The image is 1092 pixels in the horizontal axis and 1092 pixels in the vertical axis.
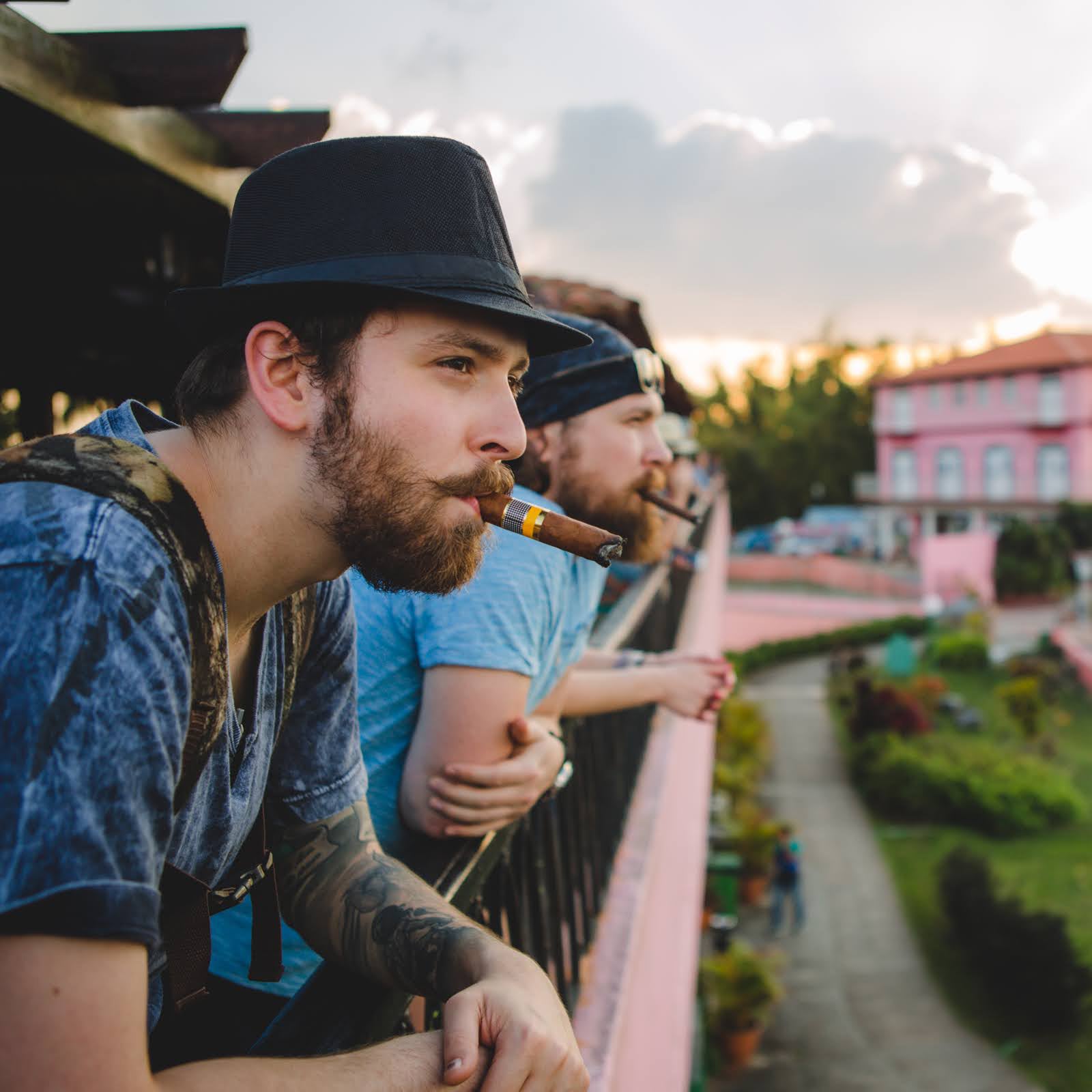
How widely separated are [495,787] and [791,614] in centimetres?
3621

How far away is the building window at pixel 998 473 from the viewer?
4362 cm

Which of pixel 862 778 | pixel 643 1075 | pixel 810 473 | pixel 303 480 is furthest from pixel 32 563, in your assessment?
pixel 810 473

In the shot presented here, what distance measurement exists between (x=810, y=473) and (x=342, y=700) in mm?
54038

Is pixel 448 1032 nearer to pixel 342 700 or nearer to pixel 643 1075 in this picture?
pixel 342 700

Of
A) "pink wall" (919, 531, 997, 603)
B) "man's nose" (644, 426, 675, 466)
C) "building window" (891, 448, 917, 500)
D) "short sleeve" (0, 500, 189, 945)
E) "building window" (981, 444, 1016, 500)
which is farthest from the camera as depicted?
"building window" (891, 448, 917, 500)

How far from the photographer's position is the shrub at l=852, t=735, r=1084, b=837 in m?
18.5

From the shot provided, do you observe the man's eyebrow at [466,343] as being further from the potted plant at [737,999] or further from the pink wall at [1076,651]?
the pink wall at [1076,651]

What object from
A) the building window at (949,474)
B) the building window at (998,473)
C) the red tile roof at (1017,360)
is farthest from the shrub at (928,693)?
the red tile roof at (1017,360)

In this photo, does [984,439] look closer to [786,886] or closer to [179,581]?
[786,886]

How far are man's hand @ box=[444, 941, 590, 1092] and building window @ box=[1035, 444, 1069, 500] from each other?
45.8 metres

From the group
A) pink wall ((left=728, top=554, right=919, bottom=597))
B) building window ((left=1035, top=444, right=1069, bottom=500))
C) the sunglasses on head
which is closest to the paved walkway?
the sunglasses on head

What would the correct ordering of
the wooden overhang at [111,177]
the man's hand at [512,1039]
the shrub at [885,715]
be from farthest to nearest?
the shrub at [885,715] → the wooden overhang at [111,177] → the man's hand at [512,1039]

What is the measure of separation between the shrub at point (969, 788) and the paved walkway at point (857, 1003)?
92 cm

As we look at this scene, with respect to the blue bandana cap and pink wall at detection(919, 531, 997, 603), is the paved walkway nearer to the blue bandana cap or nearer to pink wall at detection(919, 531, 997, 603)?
A: the blue bandana cap
